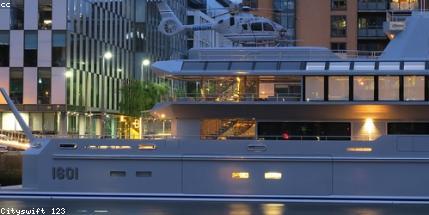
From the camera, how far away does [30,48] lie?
2183 inches

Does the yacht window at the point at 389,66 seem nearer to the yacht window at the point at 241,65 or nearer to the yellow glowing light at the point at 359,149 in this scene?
the yellow glowing light at the point at 359,149

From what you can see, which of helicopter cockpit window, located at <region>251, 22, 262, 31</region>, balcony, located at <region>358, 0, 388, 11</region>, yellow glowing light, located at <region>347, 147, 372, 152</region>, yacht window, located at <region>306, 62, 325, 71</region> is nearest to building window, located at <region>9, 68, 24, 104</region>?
balcony, located at <region>358, 0, 388, 11</region>

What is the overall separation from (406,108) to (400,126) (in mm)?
736

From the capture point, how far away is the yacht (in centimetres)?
2309

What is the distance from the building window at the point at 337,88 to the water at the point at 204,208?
3773 millimetres

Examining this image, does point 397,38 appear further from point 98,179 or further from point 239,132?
point 98,179

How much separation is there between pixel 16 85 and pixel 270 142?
36616mm

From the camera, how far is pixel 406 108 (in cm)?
2444

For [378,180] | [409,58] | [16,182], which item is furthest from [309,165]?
[16,182]

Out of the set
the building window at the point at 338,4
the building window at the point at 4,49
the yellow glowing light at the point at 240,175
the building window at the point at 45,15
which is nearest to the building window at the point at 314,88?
the yellow glowing light at the point at 240,175

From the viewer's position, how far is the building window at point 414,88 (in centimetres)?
2448

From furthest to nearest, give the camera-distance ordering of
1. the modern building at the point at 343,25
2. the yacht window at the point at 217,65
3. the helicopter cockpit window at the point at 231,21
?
the modern building at the point at 343,25 → the helicopter cockpit window at the point at 231,21 → the yacht window at the point at 217,65

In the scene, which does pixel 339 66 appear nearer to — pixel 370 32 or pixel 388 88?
pixel 388 88

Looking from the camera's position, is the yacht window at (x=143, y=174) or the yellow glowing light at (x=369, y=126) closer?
the yacht window at (x=143, y=174)
